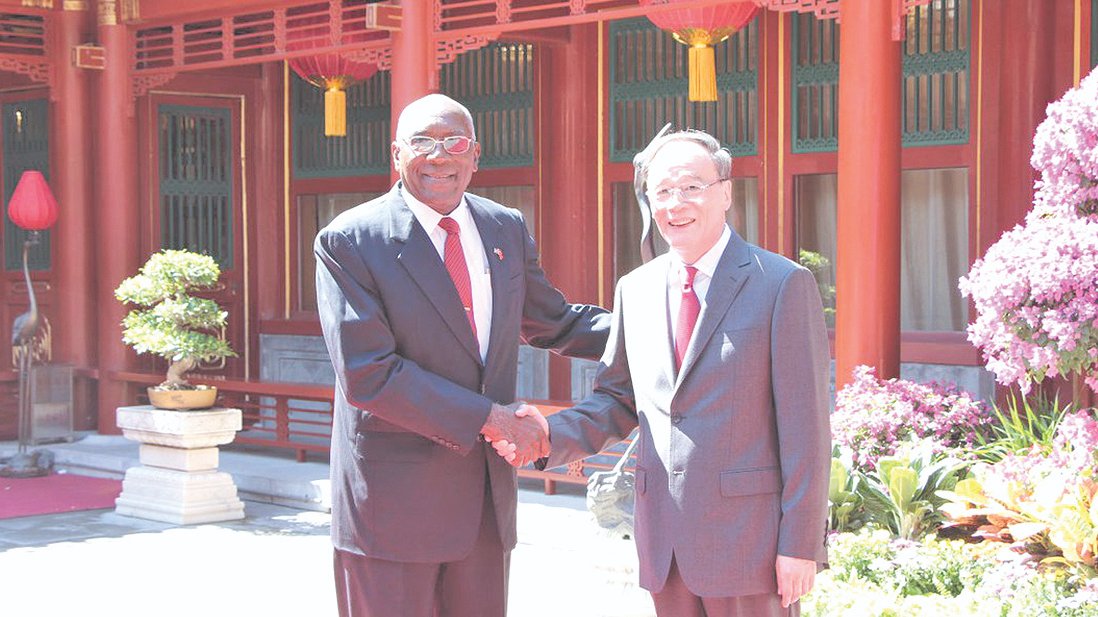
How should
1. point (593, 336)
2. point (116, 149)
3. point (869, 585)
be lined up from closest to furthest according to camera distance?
point (593, 336), point (869, 585), point (116, 149)

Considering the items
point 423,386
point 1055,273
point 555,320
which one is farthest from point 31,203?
point 423,386

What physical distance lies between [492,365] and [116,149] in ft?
29.8

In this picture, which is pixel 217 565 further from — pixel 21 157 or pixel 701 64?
pixel 21 157

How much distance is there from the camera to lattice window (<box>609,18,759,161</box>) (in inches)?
398

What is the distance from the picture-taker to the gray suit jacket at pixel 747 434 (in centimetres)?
323

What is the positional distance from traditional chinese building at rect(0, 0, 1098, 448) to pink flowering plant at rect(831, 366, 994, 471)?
423 millimetres

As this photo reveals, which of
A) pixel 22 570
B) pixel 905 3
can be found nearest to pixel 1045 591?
pixel 905 3

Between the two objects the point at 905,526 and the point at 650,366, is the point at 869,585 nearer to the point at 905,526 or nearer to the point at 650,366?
the point at 905,526

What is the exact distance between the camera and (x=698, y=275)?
133 inches

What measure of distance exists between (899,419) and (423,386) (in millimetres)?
4229

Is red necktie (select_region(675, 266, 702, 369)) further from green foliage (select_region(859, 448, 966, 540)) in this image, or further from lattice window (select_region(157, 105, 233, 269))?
lattice window (select_region(157, 105, 233, 269))

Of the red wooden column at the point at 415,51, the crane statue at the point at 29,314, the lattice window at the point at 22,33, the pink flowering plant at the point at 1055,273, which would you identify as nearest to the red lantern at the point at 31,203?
the crane statue at the point at 29,314

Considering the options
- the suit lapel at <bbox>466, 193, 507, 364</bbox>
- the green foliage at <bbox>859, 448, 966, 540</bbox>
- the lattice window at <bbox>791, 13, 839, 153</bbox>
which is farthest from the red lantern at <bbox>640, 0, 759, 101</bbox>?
the suit lapel at <bbox>466, 193, 507, 364</bbox>

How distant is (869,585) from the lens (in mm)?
5543
